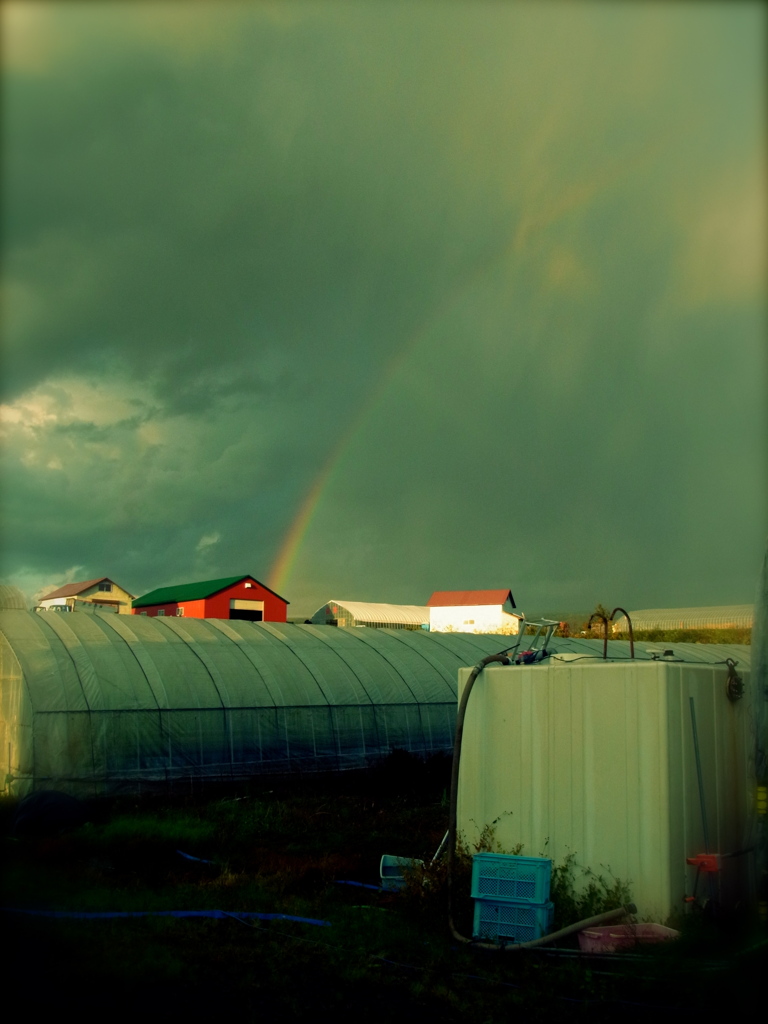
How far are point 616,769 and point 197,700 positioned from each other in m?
12.0

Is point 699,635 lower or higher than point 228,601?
lower

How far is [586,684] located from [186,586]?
62.7 meters

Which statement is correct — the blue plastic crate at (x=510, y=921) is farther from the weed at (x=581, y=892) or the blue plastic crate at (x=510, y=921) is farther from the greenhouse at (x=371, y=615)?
the greenhouse at (x=371, y=615)

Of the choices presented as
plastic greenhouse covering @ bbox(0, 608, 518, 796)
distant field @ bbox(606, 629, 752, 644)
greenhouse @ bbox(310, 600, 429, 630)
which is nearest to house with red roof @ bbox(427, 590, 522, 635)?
greenhouse @ bbox(310, 600, 429, 630)

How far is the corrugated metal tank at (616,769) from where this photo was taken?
30.6ft

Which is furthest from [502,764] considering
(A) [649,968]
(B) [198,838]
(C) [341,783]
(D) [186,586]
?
(D) [186,586]

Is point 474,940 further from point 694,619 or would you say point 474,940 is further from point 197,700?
point 694,619

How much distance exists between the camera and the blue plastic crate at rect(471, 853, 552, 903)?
29.9ft

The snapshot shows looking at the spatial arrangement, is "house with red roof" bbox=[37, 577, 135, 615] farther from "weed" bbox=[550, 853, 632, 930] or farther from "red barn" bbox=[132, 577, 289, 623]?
"weed" bbox=[550, 853, 632, 930]

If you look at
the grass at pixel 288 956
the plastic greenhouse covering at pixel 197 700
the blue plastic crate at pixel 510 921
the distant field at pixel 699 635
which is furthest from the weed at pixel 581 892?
the distant field at pixel 699 635

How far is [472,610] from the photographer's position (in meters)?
84.4

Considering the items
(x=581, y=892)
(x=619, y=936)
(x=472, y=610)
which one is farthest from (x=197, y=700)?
(x=472, y=610)

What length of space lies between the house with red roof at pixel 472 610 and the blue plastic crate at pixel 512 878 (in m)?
71.0

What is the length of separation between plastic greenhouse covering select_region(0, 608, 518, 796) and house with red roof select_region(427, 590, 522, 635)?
56.2 metres
